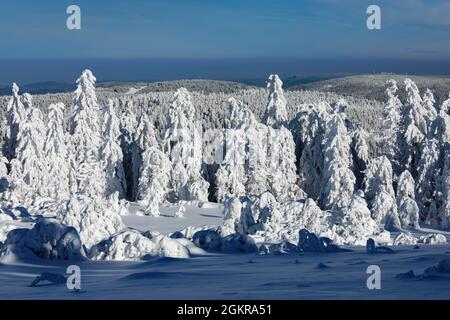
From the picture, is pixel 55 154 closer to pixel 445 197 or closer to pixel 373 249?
pixel 445 197

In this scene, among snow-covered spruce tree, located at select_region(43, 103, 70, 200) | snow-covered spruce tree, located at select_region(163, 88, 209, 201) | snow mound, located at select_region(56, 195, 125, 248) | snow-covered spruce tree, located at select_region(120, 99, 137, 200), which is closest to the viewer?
snow mound, located at select_region(56, 195, 125, 248)

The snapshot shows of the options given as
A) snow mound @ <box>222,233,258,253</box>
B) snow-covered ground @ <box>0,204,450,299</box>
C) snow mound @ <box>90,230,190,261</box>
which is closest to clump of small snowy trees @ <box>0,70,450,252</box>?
snow mound @ <box>222,233,258,253</box>

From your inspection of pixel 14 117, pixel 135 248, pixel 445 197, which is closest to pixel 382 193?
pixel 445 197

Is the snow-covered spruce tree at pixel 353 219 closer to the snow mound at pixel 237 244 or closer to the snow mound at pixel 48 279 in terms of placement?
the snow mound at pixel 237 244

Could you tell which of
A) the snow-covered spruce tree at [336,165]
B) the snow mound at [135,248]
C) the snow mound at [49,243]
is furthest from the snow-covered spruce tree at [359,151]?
the snow mound at [49,243]

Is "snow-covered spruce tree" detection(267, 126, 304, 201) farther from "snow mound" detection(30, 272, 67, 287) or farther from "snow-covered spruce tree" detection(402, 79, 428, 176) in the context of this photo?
"snow mound" detection(30, 272, 67, 287)

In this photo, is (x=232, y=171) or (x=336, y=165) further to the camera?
(x=232, y=171)

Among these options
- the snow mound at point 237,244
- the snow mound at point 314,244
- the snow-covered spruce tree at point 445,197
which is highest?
the snow mound at point 314,244
